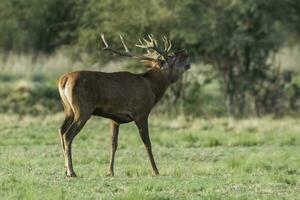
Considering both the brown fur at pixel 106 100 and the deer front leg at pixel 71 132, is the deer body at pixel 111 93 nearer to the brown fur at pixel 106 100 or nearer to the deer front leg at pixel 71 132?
the brown fur at pixel 106 100

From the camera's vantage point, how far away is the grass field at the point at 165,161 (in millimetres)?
12719

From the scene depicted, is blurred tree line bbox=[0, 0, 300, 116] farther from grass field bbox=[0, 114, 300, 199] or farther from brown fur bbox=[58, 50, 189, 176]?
brown fur bbox=[58, 50, 189, 176]

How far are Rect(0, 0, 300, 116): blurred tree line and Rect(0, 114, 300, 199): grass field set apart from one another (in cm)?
297

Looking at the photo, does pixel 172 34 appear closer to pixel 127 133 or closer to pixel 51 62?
pixel 127 133

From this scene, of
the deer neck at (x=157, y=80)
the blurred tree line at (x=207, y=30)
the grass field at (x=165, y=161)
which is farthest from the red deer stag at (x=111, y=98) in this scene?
the blurred tree line at (x=207, y=30)

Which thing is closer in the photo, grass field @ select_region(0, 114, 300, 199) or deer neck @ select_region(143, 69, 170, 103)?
grass field @ select_region(0, 114, 300, 199)

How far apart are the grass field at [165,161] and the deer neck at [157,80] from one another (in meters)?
1.42

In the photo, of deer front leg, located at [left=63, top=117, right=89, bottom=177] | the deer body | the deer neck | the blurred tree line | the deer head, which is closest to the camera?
deer front leg, located at [left=63, top=117, right=89, bottom=177]

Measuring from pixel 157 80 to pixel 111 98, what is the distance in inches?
63.7

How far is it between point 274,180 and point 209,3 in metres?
17.3

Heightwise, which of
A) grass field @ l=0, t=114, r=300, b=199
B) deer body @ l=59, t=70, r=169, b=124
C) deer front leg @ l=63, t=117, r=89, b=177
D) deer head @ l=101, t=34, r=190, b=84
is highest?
deer head @ l=101, t=34, r=190, b=84

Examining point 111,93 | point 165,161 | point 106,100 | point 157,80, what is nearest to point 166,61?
point 157,80

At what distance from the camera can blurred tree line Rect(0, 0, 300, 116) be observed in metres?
30.2

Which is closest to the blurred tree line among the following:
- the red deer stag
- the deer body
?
the red deer stag
